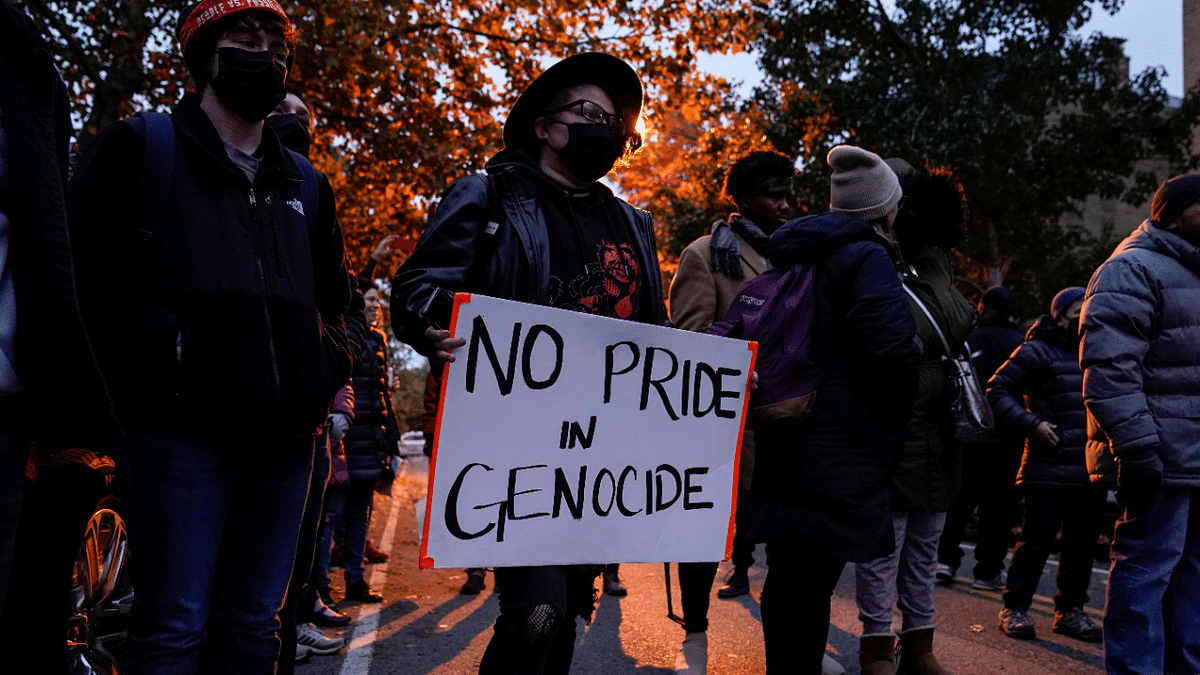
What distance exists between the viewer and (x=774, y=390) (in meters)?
3.17

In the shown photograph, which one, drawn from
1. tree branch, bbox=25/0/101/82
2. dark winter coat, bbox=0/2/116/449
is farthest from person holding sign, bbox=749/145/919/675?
tree branch, bbox=25/0/101/82

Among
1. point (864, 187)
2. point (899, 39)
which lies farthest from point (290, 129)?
point (899, 39)

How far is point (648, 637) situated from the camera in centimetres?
533

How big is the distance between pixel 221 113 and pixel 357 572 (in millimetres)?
4756

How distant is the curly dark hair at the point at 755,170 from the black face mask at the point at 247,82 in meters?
2.66

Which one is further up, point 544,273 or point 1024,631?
point 544,273

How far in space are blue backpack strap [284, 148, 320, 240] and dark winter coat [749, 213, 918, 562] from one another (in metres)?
1.65

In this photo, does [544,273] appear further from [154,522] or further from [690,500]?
[154,522]

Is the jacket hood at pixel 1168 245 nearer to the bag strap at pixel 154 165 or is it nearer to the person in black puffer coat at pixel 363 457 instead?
the bag strap at pixel 154 165

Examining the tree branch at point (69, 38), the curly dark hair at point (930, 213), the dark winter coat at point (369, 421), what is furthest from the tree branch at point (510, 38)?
the curly dark hair at point (930, 213)

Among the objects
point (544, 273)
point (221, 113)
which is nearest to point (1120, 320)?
point (544, 273)

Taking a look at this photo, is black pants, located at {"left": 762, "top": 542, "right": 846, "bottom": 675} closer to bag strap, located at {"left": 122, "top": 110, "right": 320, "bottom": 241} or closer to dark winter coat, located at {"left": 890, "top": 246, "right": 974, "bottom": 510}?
dark winter coat, located at {"left": 890, "top": 246, "right": 974, "bottom": 510}

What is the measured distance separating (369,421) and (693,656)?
3451mm

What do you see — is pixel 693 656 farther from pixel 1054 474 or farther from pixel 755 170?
pixel 1054 474
